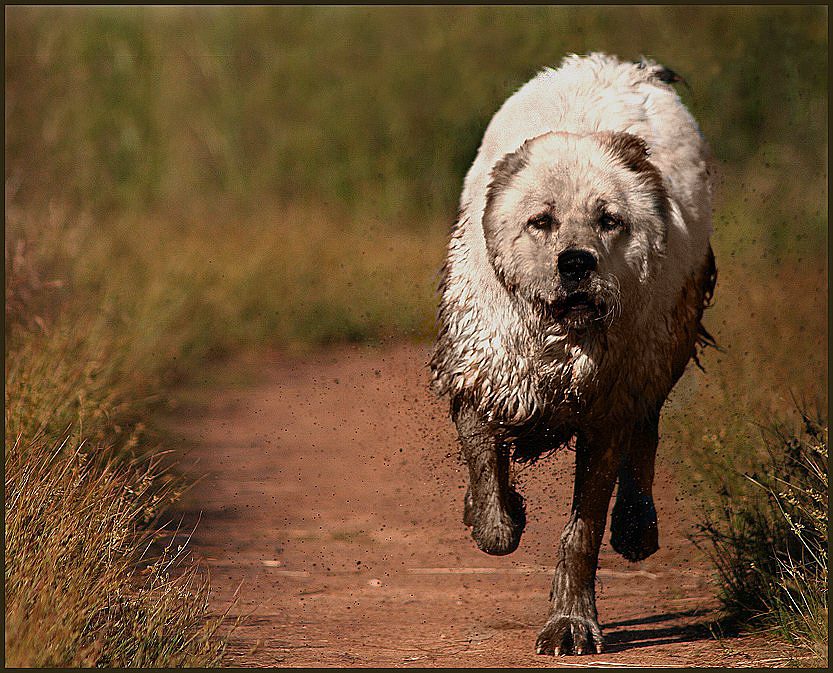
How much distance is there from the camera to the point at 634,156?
488cm

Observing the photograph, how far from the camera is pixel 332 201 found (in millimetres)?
14312

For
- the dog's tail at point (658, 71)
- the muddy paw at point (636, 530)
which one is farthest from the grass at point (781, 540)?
the dog's tail at point (658, 71)

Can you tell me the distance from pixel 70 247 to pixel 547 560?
16.4 feet

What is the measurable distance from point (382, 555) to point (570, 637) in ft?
6.07

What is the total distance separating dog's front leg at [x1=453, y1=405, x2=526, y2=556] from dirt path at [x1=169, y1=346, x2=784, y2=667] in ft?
1.44

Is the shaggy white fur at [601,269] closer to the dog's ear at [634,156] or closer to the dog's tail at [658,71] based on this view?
the dog's ear at [634,156]

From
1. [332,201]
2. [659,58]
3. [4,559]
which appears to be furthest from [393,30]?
[4,559]

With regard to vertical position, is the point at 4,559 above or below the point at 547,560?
above

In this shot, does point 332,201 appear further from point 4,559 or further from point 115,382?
point 4,559

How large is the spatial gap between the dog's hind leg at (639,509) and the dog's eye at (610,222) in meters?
1.34

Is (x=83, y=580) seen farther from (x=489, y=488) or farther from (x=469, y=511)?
(x=469, y=511)

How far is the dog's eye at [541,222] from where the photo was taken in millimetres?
4691

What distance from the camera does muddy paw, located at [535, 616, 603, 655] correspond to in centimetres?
498

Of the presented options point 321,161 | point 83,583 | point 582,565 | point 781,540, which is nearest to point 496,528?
point 582,565
